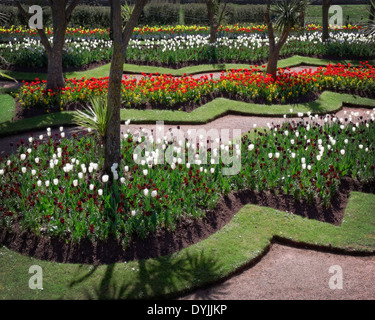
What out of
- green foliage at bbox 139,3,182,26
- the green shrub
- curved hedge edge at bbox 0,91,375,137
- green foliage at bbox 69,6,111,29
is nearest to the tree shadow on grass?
curved hedge edge at bbox 0,91,375,137

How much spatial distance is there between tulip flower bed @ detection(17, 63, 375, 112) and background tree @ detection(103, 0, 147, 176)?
15.6ft

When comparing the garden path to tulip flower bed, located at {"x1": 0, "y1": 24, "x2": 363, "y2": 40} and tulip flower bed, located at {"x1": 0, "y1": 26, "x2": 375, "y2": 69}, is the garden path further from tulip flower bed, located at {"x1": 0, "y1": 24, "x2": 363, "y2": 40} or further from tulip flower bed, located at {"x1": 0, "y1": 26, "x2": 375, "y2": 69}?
tulip flower bed, located at {"x1": 0, "y1": 24, "x2": 363, "y2": 40}

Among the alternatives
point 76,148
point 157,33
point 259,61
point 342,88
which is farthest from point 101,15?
point 76,148

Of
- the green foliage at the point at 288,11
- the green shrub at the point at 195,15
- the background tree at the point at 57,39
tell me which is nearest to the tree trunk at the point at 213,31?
the green foliage at the point at 288,11

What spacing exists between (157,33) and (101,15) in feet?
23.8

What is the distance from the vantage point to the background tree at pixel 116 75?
8.07 meters

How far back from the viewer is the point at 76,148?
31.0ft

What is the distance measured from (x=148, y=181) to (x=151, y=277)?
7.38ft

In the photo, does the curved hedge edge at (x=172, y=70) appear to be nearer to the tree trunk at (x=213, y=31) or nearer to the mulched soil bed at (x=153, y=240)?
the tree trunk at (x=213, y=31)

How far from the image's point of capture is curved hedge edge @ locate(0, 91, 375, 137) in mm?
12195

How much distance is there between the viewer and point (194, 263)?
20.8 ft

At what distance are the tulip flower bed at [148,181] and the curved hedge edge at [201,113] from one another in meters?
2.51

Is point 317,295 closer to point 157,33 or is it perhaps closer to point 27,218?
point 27,218

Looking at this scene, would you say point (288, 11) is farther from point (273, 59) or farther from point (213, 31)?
point (213, 31)
